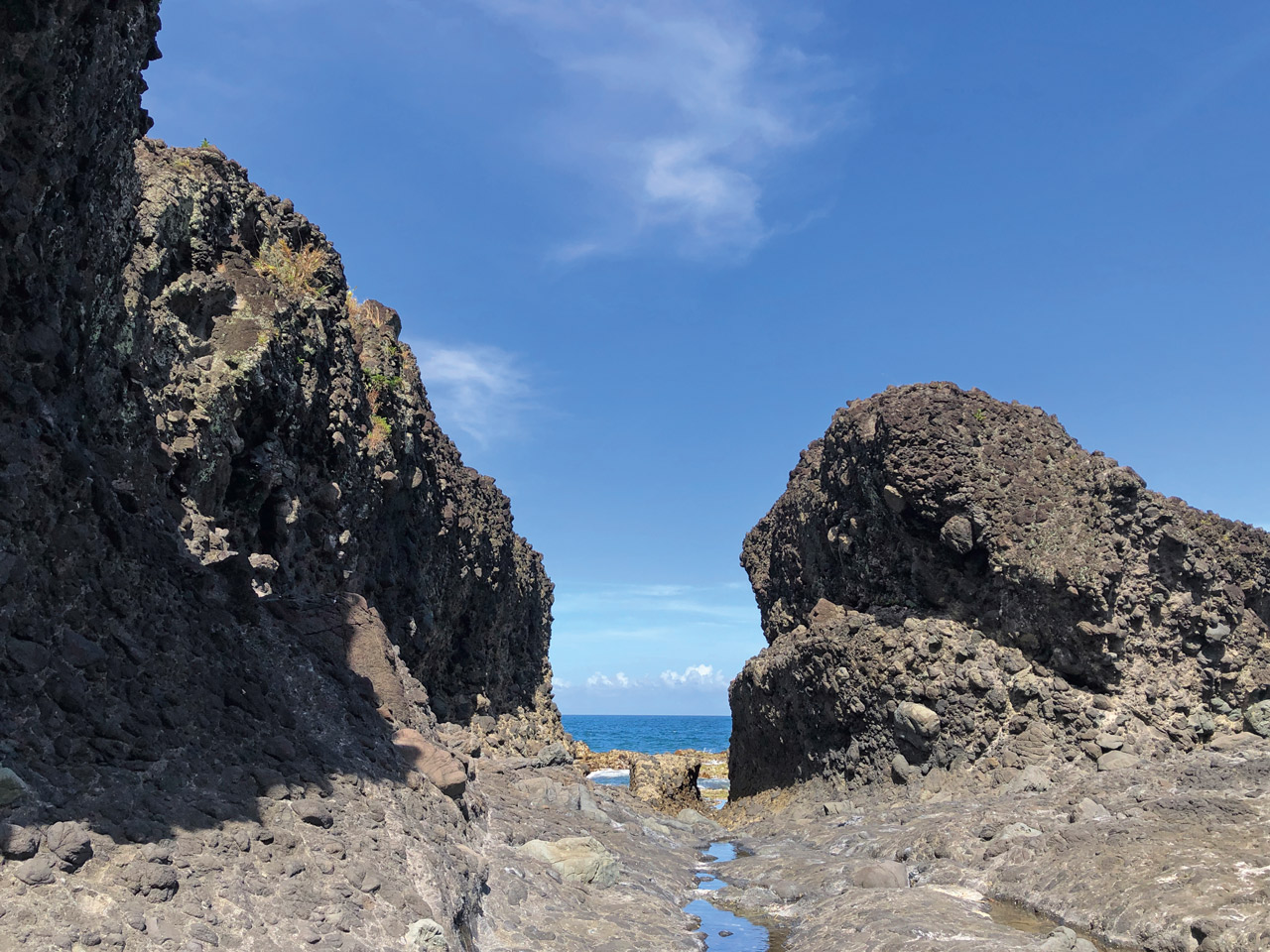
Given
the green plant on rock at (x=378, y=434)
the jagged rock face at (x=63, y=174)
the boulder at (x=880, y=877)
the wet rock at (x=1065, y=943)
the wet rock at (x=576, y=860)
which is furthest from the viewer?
the green plant on rock at (x=378, y=434)

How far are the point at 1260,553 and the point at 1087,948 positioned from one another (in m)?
17.1

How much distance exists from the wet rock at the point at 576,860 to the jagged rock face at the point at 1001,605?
1028 centimetres

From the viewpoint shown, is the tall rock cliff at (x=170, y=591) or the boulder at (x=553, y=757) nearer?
the tall rock cliff at (x=170, y=591)

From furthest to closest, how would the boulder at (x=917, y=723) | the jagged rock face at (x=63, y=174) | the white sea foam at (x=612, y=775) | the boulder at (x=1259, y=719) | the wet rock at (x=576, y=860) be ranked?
the white sea foam at (x=612, y=775)
the boulder at (x=917, y=723)
the boulder at (x=1259, y=719)
the wet rock at (x=576, y=860)
the jagged rock face at (x=63, y=174)

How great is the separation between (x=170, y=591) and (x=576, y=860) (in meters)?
6.57

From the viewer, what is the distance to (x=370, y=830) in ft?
26.4

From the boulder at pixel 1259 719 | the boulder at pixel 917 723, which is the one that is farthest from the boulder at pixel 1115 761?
the boulder at pixel 917 723

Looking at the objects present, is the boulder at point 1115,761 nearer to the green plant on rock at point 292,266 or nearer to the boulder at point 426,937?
the boulder at point 426,937

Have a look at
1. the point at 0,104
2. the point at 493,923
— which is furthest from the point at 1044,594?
the point at 0,104

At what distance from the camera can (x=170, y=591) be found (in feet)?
27.1

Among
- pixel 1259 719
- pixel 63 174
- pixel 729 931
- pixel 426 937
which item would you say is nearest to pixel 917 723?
pixel 1259 719

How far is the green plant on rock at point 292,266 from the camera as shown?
15195mm

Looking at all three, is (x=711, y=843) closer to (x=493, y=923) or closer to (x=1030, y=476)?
(x=1030, y=476)

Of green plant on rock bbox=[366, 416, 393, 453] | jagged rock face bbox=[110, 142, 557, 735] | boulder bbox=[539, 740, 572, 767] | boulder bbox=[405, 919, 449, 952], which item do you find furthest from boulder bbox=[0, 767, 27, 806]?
boulder bbox=[539, 740, 572, 767]
